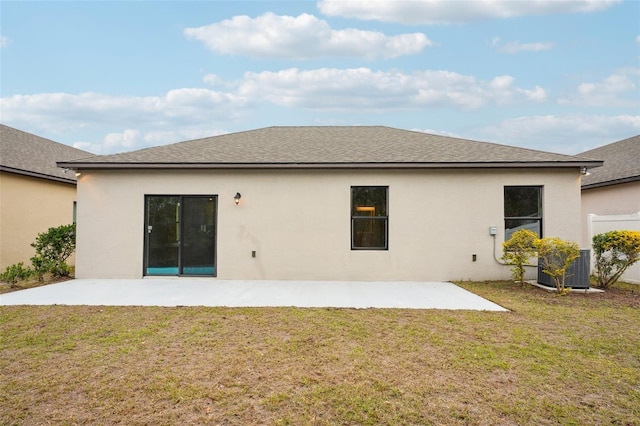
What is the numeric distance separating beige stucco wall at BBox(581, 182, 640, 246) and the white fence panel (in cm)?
59

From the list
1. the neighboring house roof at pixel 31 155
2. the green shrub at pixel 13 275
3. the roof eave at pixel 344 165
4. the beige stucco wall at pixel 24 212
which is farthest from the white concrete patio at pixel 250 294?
the neighboring house roof at pixel 31 155

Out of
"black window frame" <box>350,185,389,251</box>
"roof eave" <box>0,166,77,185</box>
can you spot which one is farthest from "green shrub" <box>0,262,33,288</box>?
"black window frame" <box>350,185,389,251</box>

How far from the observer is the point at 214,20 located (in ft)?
46.7

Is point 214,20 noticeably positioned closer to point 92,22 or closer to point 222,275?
point 92,22

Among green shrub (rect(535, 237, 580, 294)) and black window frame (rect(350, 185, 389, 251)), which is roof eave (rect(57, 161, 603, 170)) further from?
green shrub (rect(535, 237, 580, 294))

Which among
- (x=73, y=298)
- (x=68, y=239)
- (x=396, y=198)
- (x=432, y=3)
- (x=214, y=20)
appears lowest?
(x=73, y=298)

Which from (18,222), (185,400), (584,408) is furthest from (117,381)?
(18,222)

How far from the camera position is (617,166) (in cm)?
1168

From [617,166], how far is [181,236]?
45.4 ft

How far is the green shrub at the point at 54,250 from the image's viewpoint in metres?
8.91

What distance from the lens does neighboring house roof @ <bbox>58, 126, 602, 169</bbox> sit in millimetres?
8648

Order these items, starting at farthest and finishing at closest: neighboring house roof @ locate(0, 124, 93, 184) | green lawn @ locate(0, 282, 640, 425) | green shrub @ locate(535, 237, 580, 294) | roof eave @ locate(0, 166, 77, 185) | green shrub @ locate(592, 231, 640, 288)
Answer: neighboring house roof @ locate(0, 124, 93, 184) < roof eave @ locate(0, 166, 77, 185) < green shrub @ locate(592, 231, 640, 288) < green shrub @ locate(535, 237, 580, 294) < green lawn @ locate(0, 282, 640, 425)

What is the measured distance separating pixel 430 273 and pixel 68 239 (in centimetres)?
950

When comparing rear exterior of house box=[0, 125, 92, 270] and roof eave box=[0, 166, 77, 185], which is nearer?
roof eave box=[0, 166, 77, 185]
